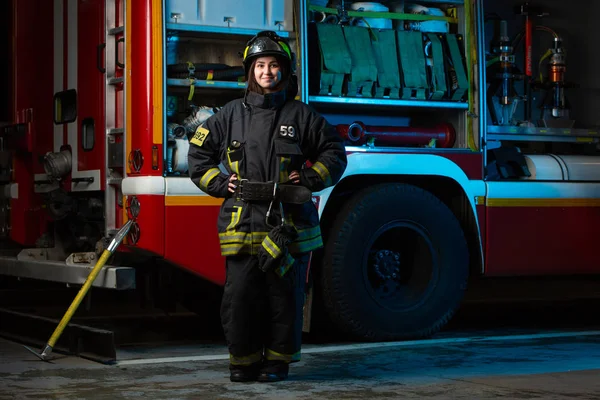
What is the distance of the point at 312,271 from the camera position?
735 cm

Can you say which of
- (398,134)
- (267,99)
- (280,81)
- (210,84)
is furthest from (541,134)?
(267,99)

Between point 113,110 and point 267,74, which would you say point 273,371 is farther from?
point 113,110

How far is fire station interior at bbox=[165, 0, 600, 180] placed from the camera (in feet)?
23.5

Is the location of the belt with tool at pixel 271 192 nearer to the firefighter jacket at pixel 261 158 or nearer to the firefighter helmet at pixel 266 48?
the firefighter jacket at pixel 261 158

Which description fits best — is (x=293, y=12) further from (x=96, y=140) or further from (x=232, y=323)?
(x=232, y=323)

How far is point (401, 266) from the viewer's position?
25.4ft

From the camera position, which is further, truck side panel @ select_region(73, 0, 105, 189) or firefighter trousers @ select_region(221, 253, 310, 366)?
truck side panel @ select_region(73, 0, 105, 189)

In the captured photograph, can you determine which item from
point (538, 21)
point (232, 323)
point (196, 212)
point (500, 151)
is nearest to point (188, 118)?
point (196, 212)

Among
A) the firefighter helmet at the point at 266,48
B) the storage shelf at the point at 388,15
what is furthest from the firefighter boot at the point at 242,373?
the storage shelf at the point at 388,15

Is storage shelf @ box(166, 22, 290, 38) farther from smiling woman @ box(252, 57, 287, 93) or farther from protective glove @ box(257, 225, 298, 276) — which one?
protective glove @ box(257, 225, 298, 276)

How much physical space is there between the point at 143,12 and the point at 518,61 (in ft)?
9.64

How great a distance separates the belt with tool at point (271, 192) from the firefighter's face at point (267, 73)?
0.52 metres

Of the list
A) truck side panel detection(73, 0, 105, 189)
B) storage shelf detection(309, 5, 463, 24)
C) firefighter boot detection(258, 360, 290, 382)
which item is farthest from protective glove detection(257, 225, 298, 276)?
storage shelf detection(309, 5, 463, 24)

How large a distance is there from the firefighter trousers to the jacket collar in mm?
766
